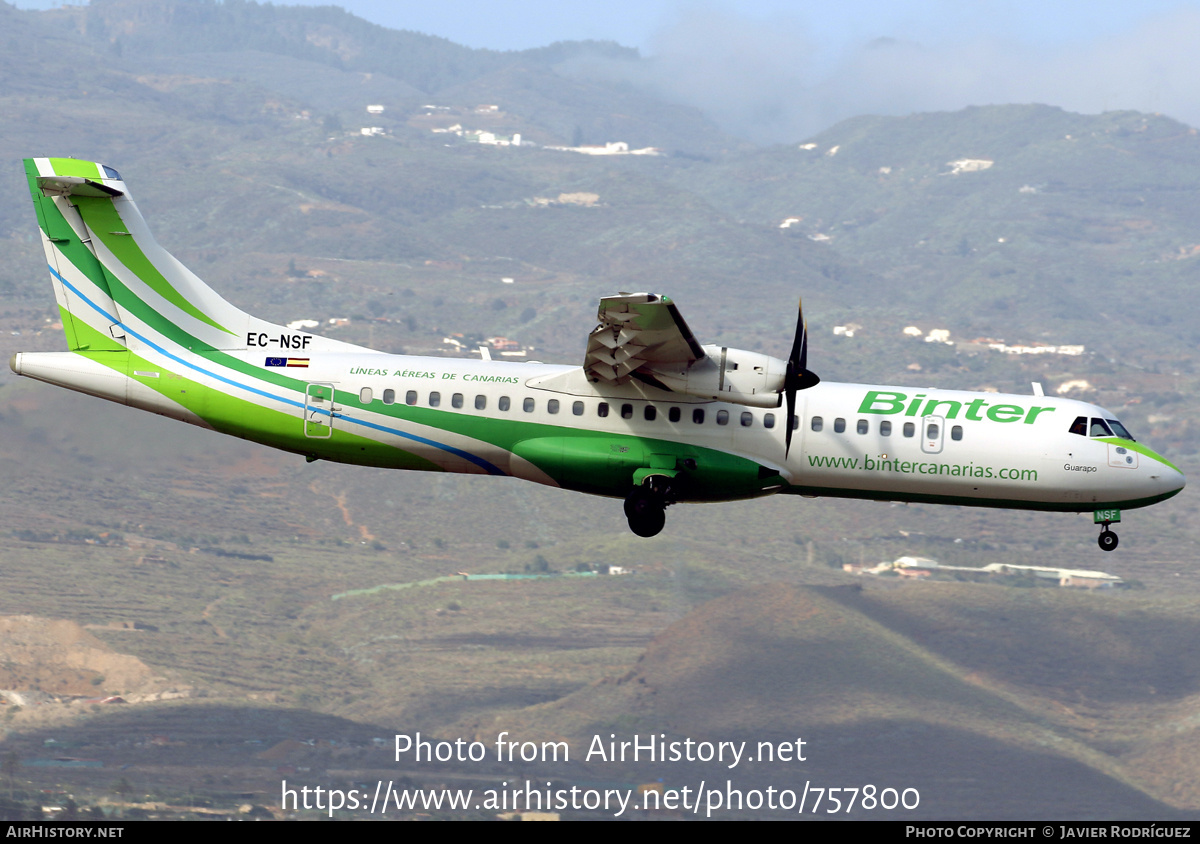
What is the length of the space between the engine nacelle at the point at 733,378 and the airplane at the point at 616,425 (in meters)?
0.74

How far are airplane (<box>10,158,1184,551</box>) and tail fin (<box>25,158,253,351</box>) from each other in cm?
18

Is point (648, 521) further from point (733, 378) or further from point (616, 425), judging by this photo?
point (733, 378)

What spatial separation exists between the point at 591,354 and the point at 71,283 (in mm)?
17498

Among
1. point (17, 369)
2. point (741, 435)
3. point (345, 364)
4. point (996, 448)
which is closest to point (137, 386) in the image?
point (17, 369)

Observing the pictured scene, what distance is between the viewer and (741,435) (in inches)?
1665

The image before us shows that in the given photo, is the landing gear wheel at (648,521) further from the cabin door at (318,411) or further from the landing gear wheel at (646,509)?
the cabin door at (318,411)

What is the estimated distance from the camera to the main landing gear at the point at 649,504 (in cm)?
4178

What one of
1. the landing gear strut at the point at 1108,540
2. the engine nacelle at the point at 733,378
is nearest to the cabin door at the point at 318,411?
the engine nacelle at the point at 733,378

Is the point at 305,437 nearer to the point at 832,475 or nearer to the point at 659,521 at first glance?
the point at 659,521

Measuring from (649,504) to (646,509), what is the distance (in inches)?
6.9

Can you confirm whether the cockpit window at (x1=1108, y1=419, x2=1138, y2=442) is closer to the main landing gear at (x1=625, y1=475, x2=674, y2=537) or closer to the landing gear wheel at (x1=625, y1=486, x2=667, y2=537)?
the main landing gear at (x1=625, y1=475, x2=674, y2=537)

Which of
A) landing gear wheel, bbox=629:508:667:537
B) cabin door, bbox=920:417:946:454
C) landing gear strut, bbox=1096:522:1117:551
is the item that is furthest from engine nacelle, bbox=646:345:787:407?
landing gear strut, bbox=1096:522:1117:551

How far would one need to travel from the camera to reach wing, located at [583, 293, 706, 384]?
36500 millimetres
